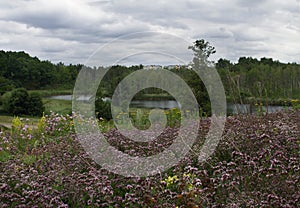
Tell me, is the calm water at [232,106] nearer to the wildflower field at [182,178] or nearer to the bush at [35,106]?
the wildflower field at [182,178]

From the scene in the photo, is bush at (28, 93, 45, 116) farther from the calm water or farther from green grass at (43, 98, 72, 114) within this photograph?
the calm water

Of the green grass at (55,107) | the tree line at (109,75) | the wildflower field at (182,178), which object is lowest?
the wildflower field at (182,178)

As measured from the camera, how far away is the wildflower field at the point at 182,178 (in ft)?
11.4

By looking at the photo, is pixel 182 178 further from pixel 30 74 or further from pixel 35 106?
pixel 30 74

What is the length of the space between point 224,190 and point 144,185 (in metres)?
0.80

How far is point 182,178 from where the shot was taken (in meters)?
3.81

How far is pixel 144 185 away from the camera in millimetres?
3754

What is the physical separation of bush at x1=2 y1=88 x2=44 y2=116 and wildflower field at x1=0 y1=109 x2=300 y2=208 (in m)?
19.7

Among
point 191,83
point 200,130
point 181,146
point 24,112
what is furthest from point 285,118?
point 24,112

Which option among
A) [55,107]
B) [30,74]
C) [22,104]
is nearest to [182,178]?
[22,104]

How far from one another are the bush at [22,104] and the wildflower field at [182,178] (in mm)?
19711

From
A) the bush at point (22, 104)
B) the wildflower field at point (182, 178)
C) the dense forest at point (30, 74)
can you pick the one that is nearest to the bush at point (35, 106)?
the bush at point (22, 104)

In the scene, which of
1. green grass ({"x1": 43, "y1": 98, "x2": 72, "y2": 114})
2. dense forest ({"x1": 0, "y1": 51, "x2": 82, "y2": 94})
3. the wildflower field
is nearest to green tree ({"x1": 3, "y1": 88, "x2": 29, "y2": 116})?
green grass ({"x1": 43, "y1": 98, "x2": 72, "y2": 114})

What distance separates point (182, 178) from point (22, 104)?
2379cm
